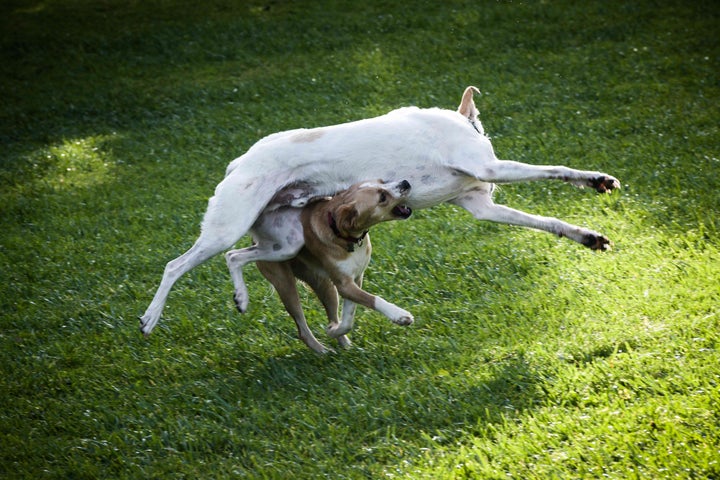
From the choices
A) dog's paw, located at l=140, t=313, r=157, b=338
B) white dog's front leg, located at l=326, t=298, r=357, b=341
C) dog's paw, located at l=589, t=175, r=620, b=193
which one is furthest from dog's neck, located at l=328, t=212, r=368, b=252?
dog's paw, located at l=589, t=175, r=620, b=193

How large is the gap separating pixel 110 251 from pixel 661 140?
5767mm

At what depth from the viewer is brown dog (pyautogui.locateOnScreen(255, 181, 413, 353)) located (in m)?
5.29

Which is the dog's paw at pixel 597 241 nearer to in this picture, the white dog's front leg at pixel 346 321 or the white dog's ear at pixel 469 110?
the white dog's ear at pixel 469 110

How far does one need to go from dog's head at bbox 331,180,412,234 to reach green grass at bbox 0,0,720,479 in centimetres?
89

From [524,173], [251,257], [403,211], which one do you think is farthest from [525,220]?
[251,257]

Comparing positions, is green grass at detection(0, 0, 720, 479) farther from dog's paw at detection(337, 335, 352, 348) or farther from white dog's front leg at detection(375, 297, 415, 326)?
white dog's front leg at detection(375, 297, 415, 326)

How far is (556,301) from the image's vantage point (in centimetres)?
572

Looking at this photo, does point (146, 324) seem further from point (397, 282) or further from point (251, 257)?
point (397, 282)

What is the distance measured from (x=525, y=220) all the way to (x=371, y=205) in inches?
39.2

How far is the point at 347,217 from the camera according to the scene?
5.30m

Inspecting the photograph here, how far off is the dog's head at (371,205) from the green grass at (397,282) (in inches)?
35.1

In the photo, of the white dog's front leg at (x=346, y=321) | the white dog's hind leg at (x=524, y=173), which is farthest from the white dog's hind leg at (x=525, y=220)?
the white dog's front leg at (x=346, y=321)

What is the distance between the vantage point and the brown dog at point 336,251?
5.29 m

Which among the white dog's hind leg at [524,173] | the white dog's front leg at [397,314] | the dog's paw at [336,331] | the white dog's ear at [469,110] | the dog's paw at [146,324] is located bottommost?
the dog's paw at [336,331]
